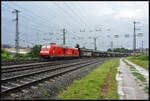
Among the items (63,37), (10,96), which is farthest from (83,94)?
(63,37)

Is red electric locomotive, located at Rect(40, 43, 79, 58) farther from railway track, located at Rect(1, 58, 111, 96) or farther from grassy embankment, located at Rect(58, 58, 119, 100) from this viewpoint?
grassy embankment, located at Rect(58, 58, 119, 100)

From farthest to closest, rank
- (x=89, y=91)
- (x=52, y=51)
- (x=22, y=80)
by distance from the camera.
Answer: (x=52, y=51)
(x=22, y=80)
(x=89, y=91)

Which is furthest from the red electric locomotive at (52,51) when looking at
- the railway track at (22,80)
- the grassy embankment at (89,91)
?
the grassy embankment at (89,91)

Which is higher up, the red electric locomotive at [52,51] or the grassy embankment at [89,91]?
the red electric locomotive at [52,51]

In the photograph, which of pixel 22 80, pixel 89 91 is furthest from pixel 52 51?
pixel 89 91

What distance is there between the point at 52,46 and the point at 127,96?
21.0 metres

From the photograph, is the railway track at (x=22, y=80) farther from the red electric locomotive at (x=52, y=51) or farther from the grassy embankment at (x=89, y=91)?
the red electric locomotive at (x=52, y=51)

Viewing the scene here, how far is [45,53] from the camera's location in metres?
24.4

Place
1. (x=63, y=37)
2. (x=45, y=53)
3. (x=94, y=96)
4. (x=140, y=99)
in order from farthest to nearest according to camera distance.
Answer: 1. (x=63, y=37)
2. (x=45, y=53)
3. (x=94, y=96)
4. (x=140, y=99)

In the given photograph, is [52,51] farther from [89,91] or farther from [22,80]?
[89,91]

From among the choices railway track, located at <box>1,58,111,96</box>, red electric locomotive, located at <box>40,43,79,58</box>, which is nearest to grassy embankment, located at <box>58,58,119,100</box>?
railway track, located at <box>1,58,111,96</box>

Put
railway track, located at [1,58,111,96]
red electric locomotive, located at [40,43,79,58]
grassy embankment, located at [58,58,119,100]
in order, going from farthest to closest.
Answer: red electric locomotive, located at [40,43,79,58]
railway track, located at [1,58,111,96]
grassy embankment, located at [58,58,119,100]

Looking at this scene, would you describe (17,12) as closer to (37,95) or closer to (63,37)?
(63,37)

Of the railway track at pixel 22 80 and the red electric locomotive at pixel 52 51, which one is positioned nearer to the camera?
the railway track at pixel 22 80
